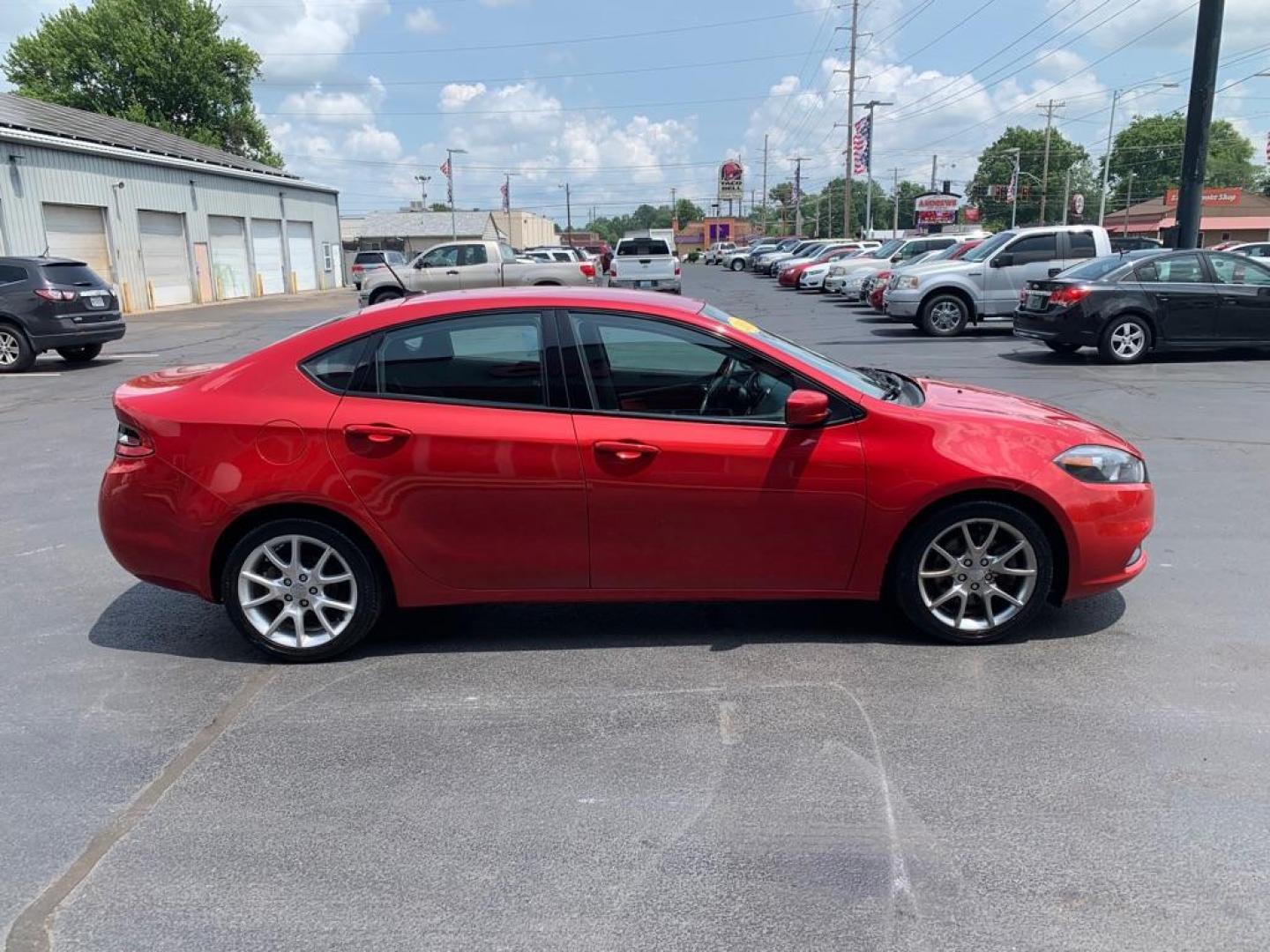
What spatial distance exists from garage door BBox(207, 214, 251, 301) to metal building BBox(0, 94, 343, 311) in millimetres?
47

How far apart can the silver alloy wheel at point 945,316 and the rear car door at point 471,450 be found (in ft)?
47.1

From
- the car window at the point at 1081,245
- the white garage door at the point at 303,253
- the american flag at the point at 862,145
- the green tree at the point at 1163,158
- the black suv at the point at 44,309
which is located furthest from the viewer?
the green tree at the point at 1163,158

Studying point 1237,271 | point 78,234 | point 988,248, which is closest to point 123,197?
point 78,234

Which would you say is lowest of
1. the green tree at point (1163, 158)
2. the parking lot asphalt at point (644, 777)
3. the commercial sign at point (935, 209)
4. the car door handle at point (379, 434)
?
the parking lot asphalt at point (644, 777)

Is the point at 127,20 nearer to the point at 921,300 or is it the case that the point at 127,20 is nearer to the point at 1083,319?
the point at 921,300

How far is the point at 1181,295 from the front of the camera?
42.4 feet

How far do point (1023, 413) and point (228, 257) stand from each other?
3723 centimetres

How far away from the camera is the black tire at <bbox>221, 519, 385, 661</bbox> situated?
4.24 m

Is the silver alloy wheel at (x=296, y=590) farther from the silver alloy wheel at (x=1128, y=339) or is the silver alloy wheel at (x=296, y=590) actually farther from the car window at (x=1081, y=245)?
the car window at (x=1081, y=245)

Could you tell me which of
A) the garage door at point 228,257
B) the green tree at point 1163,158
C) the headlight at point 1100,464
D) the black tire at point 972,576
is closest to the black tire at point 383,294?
the garage door at point 228,257

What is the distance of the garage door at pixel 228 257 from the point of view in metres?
35.4

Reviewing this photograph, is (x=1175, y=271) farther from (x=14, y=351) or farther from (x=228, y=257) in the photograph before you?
(x=228, y=257)

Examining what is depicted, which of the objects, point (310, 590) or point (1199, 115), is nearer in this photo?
point (310, 590)

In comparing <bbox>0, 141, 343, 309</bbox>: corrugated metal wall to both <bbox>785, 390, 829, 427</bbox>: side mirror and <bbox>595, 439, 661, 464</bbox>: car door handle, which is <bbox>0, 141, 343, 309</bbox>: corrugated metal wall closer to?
<bbox>595, 439, 661, 464</bbox>: car door handle
